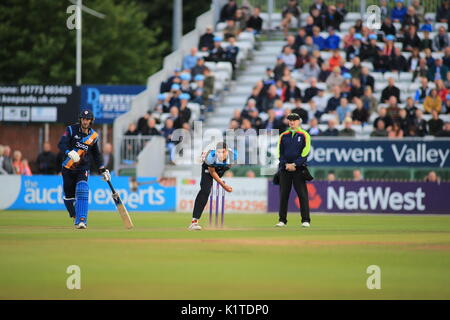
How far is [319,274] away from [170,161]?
21566mm

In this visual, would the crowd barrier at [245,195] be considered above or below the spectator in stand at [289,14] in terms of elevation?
below

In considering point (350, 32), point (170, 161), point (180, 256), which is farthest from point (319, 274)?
point (350, 32)

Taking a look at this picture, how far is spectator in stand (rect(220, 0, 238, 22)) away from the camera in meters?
42.4

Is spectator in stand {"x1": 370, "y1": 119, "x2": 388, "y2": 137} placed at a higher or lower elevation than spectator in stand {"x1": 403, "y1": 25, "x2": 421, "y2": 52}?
lower

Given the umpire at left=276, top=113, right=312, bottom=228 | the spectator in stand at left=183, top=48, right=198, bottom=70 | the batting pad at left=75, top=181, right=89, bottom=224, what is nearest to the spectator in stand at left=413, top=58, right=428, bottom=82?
the spectator in stand at left=183, top=48, right=198, bottom=70

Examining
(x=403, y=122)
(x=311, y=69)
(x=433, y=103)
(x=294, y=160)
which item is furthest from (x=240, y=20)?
(x=294, y=160)

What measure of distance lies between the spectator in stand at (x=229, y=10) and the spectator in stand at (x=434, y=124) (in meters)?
12.0

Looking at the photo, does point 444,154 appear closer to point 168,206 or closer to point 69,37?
point 168,206

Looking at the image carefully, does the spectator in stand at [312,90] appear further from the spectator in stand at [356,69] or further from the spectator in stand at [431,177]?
the spectator in stand at [431,177]

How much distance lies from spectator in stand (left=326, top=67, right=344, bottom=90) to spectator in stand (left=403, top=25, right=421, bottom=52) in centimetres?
337

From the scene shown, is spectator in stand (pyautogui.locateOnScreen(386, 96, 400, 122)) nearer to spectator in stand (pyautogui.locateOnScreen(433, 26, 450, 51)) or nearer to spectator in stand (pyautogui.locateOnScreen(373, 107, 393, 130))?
spectator in stand (pyautogui.locateOnScreen(373, 107, 393, 130))

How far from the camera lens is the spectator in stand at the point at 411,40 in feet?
124

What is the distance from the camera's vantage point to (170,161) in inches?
1387

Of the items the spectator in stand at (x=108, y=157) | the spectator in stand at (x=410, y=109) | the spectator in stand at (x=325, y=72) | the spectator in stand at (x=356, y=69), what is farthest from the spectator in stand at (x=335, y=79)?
the spectator in stand at (x=108, y=157)
